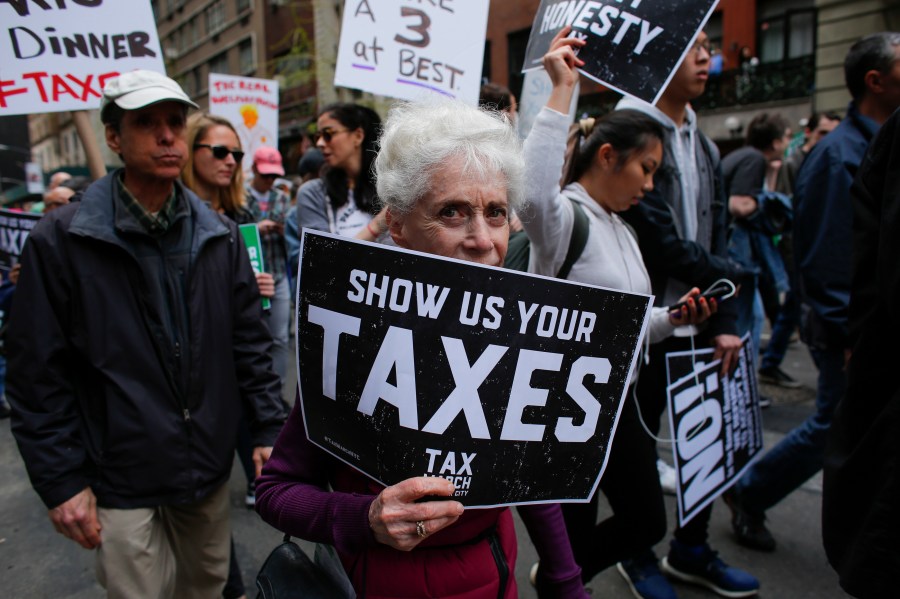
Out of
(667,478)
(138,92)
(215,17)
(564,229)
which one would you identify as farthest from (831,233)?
(215,17)

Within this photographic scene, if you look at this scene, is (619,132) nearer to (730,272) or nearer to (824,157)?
(730,272)

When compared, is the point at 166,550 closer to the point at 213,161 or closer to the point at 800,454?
the point at 213,161

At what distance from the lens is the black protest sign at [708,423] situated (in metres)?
2.49

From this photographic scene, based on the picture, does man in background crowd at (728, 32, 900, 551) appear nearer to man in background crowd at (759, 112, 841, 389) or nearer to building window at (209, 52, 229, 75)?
man in background crowd at (759, 112, 841, 389)

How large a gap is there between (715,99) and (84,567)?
18544mm

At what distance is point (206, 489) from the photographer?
2146 mm

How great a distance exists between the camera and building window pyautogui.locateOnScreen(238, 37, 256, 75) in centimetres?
3009

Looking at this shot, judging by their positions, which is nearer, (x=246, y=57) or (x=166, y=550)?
(x=166, y=550)

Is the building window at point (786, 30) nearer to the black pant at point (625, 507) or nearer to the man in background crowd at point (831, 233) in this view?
the man in background crowd at point (831, 233)

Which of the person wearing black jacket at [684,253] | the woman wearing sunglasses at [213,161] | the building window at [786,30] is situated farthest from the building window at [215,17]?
the person wearing black jacket at [684,253]

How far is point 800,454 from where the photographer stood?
305 centimetres

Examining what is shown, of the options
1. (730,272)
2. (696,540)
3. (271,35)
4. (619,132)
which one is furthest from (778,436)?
(271,35)

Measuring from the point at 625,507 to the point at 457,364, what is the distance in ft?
4.70

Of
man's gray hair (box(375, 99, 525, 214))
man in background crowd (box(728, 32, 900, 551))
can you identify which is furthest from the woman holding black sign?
man in background crowd (box(728, 32, 900, 551))
